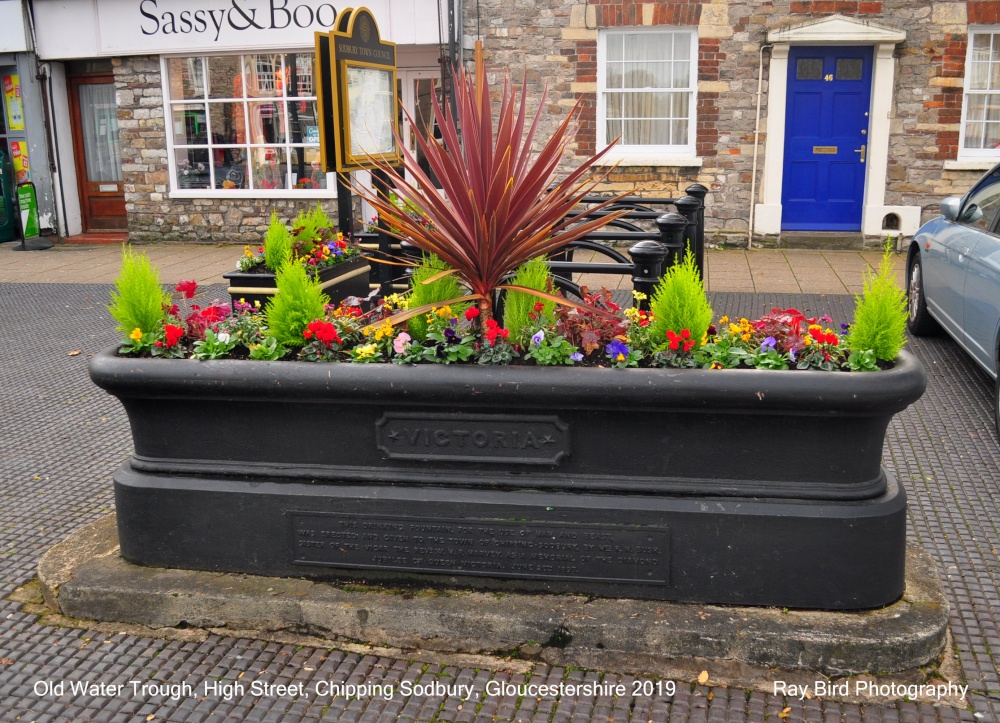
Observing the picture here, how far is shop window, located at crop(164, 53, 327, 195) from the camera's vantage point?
14320mm

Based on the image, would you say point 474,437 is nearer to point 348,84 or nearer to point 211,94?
point 348,84

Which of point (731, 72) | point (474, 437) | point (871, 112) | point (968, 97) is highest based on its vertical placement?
point (731, 72)

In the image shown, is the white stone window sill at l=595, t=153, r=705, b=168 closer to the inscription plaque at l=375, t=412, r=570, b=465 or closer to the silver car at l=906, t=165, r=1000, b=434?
the silver car at l=906, t=165, r=1000, b=434

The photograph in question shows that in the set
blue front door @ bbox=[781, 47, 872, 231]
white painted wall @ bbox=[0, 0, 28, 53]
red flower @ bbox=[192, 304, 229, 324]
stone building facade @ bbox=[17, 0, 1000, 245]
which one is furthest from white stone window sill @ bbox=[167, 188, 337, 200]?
red flower @ bbox=[192, 304, 229, 324]

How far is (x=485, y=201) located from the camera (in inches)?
150

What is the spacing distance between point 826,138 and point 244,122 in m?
8.18

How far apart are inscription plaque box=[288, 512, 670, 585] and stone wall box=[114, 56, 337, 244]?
11188 mm

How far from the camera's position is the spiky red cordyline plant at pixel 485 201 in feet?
12.4

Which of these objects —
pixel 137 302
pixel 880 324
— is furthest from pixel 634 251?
Result: pixel 137 302

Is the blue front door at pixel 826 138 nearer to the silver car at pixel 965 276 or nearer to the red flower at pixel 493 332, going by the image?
the silver car at pixel 965 276

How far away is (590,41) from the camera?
13203 millimetres

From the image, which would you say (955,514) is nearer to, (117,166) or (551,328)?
(551,328)

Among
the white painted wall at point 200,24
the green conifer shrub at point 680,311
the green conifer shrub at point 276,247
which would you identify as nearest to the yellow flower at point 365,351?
the green conifer shrub at point 680,311

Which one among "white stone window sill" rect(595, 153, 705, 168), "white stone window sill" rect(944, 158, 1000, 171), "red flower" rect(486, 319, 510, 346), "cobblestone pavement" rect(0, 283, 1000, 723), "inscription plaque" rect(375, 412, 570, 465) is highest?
"white stone window sill" rect(595, 153, 705, 168)
